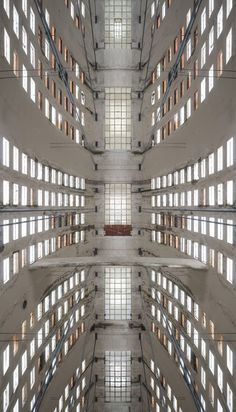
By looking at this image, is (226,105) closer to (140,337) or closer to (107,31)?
(140,337)

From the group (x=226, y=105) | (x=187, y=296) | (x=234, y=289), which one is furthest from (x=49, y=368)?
(x=226, y=105)

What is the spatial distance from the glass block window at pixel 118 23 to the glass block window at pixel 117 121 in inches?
209

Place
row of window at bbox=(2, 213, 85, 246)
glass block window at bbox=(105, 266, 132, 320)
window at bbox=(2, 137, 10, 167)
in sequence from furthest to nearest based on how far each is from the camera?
glass block window at bbox=(105, 266, 132, 320)
row of window at bbox=(2, 213, 85, 246)
window at bbox=(2, 137, 10, 167)

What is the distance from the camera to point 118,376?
3216cm

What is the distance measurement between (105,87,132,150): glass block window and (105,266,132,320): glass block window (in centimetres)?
1283

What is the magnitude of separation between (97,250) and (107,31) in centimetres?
2217

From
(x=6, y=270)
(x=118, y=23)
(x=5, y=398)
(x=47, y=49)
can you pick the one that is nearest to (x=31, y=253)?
(x=6, y=270)

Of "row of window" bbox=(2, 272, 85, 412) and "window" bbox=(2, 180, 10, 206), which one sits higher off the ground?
"window" bbox=(2, 180, 10, 206)

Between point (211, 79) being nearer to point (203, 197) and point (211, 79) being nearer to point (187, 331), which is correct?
point (203, 197)

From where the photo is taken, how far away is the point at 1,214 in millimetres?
19047

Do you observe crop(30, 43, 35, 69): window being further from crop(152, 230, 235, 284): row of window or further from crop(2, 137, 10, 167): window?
crop(152, 230, 235, 284): row of window

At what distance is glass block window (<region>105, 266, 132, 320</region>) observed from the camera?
39.6 m

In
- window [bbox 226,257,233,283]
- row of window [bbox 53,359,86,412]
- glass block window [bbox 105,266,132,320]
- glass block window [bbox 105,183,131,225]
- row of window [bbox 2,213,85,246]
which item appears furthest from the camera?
glass block window [bbox 105,183,131,225]

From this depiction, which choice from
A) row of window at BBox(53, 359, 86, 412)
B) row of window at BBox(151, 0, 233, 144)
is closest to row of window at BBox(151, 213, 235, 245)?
row of window at BBox(151, 0, 233, 144)
